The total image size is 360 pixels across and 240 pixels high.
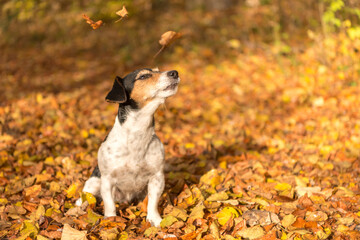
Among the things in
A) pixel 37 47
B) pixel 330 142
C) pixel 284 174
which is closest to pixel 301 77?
pixel 330 142

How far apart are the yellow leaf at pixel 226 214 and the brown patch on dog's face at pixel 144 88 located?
1.41 meters

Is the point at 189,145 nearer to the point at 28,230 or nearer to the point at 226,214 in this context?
the point at 226,214

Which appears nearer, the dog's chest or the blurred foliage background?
the dog's chest

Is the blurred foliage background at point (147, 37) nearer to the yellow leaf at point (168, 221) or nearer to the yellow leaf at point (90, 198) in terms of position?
the yellow leaf at point (90, 198)

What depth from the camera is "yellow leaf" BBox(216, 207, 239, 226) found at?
3955mm

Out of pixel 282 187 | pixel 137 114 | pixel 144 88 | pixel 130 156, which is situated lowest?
pixel 282 187

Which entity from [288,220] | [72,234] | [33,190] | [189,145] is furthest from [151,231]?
[189,145]

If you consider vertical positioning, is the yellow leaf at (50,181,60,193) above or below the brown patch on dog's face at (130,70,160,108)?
below

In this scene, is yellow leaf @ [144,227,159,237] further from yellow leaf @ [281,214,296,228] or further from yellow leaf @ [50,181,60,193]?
yellow leaf @ [50,181,60,193]

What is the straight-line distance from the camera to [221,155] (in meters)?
6.11

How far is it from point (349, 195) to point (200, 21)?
32.5 feet

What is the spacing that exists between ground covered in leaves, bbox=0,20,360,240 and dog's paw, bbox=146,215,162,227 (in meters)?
0.11

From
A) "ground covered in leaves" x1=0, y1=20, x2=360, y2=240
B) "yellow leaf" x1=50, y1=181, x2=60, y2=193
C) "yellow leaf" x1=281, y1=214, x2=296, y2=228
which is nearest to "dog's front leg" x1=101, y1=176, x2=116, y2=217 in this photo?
"ground covered in leaves" x1=0, y1=20, x2=360, y2=240

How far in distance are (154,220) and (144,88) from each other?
140 cm
